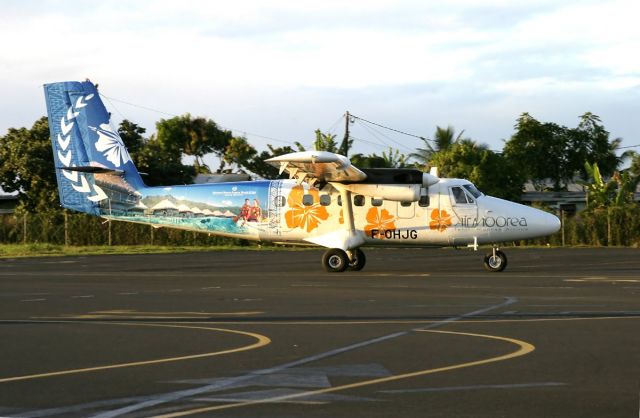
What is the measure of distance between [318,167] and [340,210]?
189 centimetres

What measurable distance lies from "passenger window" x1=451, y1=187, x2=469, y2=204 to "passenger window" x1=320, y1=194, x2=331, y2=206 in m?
3.21

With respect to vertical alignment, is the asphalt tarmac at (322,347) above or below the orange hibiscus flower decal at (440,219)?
below

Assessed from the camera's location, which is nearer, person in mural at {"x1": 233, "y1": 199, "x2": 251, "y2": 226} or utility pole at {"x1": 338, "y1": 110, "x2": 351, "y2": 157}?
person in mural at {"x1": 233, "y1": 199, "x2": 251, "y2": 226}

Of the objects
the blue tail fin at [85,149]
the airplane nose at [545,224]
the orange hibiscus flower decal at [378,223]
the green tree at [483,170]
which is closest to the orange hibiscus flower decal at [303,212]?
the orange hibiscus flower decal at [378,223]

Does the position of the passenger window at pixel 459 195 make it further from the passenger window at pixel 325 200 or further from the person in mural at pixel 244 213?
the person in mural at pixel 244 213

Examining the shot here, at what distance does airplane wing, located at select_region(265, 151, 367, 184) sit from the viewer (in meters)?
24.4

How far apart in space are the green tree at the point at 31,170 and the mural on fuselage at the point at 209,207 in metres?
23.1

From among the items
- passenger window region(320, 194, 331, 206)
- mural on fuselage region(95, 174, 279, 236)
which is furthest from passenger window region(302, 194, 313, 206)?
mural on fuselage region(95, 174, 279, 236)

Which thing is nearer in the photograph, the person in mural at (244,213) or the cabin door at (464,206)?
the cabin door at (464,206)

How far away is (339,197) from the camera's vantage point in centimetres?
2708

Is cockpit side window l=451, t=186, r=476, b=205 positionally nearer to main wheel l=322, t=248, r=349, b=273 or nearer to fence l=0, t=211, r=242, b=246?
main wheel l=322, t=248, r=349, b=273

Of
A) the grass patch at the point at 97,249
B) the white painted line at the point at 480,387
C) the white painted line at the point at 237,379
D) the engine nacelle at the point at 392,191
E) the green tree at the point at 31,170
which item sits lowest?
the white painted line at the point at 480,387

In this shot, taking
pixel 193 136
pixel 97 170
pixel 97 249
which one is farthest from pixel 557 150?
pixel 97 170

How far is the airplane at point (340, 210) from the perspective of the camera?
1042 inches
